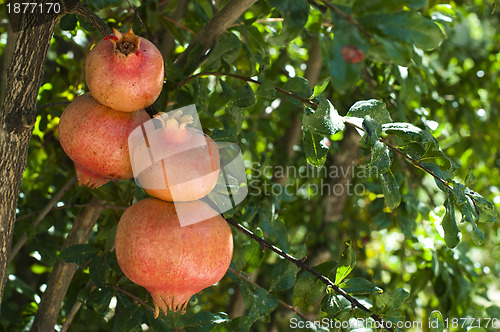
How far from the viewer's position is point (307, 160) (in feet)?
2.00

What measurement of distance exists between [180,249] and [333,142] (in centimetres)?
93

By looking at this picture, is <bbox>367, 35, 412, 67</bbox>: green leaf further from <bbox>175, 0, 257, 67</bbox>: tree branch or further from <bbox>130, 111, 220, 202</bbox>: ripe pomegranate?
<bbox>175, 0, 257, 67</bbox>: tree branch

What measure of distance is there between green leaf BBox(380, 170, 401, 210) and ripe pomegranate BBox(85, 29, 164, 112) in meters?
0.31

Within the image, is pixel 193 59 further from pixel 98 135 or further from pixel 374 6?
pixel 374 6

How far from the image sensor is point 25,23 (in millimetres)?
540

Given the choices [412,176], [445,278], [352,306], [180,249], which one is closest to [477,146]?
[412,176]

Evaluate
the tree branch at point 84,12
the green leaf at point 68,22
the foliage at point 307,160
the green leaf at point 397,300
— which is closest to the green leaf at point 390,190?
the foliage at point 307,160

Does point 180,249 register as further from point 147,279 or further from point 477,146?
point 477,146

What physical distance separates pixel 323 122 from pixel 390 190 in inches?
5.4

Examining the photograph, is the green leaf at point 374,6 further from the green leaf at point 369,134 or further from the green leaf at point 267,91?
the green leaf at point 267,91

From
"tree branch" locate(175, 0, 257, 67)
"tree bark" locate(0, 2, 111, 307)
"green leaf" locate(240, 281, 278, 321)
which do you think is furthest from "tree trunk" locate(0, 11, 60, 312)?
"green leaf" locate(240, 281, 278, 321)

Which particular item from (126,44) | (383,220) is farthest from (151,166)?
(383,220)

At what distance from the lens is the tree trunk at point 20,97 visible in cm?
54

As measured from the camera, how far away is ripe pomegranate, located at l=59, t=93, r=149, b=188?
507 millimetres
